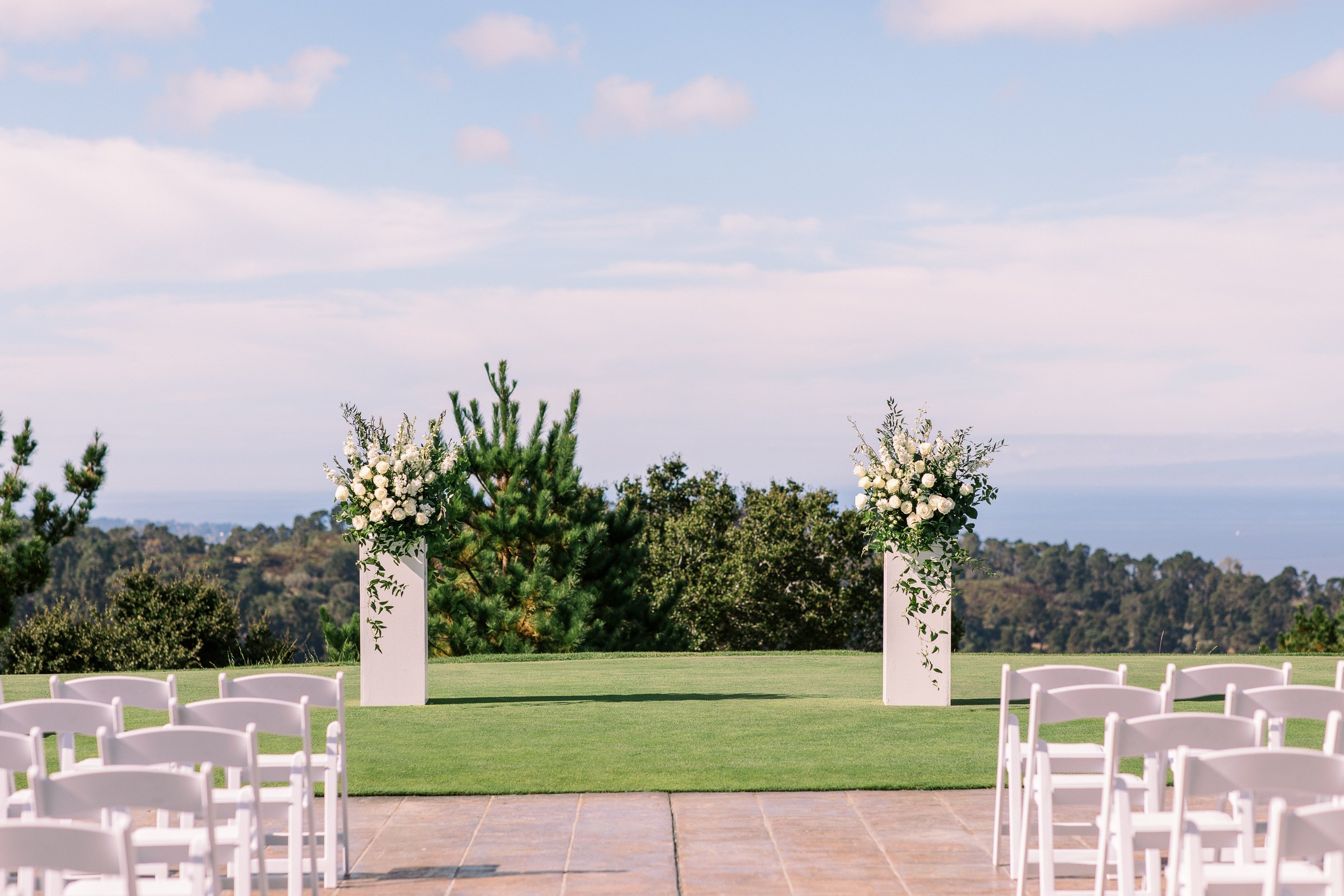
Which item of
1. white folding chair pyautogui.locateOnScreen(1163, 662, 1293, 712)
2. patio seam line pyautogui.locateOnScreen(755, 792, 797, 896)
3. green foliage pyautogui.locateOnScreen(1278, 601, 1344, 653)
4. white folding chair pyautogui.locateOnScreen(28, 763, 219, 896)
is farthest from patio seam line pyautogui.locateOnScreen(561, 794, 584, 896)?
green foliage pyautogui.locateOnScreen(1278, 601, 1344, 653)

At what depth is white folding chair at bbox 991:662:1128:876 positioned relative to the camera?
17.7 feet

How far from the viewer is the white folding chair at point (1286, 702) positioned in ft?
16.8

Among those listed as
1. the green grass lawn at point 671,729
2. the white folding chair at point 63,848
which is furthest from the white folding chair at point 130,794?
the green grass lawn at point 671,729

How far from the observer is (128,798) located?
352cm

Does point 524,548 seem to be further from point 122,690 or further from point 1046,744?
point 1046,744

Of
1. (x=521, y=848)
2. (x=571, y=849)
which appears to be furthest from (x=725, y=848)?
(x=521, y=848)

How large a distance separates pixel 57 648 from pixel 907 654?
1023cm

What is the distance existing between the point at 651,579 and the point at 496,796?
16.4 m

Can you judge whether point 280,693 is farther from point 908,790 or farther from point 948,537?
point 948,537

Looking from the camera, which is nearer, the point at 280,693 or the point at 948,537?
the point at 280,693

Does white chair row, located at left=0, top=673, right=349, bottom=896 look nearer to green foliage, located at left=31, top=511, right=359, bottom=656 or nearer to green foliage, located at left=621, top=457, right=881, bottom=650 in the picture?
green foliage, located at left=621, top=457, right=881, bottom=650

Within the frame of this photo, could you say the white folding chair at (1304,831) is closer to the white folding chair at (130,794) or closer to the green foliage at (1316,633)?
the white folding chair at (130,794)

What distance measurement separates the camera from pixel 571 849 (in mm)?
5938

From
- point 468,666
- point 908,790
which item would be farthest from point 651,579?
point 908,790
